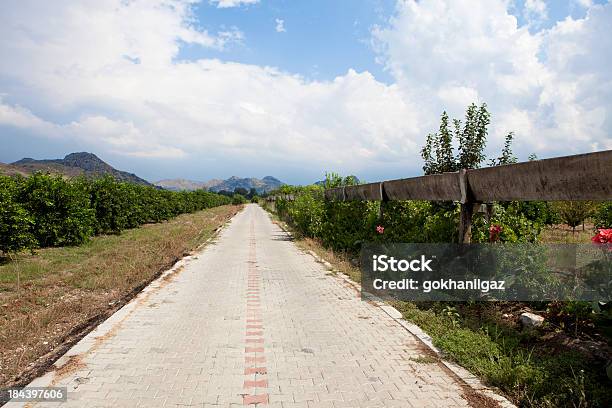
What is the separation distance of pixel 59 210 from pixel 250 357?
12.4 m

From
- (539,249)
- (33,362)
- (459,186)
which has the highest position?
(459,186)

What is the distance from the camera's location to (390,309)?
6.67 m

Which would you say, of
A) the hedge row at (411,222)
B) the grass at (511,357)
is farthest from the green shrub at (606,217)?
the grass at (511,357)

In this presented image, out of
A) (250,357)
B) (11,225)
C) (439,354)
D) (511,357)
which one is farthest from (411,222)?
(11,225)

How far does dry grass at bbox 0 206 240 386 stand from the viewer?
500 cm

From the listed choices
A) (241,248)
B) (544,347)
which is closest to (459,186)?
(544,347)

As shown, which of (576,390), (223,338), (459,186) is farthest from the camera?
(459,186)

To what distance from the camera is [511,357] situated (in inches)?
168

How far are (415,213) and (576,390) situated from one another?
5167 mm

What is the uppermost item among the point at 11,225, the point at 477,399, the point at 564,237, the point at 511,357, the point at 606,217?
the point at 606,217

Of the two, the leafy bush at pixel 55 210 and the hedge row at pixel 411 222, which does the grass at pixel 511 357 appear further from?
the leafy bush at pixel 55 210

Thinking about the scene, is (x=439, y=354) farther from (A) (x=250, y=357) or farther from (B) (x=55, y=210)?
(B) (x=55, y=210)

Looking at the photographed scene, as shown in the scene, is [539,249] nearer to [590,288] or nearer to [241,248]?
[590,288]

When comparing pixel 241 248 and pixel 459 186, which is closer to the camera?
pixel 459 186
